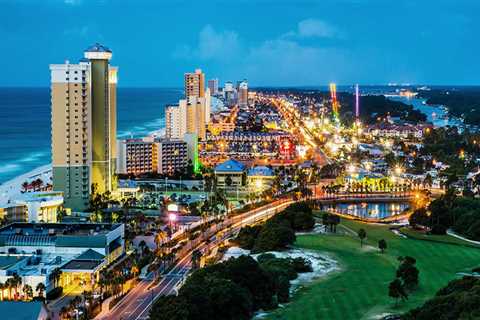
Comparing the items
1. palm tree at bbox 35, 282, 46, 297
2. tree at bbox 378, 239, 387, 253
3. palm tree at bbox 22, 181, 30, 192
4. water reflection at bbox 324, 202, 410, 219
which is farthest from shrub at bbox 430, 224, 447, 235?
palm tree at bbox 22, 181, 30, 192

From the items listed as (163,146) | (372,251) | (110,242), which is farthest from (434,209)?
(163,146)

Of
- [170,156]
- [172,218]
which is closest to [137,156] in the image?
[170,156]

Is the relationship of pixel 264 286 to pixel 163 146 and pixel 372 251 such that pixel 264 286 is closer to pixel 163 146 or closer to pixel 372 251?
pixel 372 251

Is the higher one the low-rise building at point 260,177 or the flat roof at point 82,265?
the low-rise building at point 260,177

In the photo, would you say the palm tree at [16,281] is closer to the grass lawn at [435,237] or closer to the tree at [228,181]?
the grass lawn at [435,237]

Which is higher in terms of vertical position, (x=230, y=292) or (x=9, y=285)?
(x=230, y=292)

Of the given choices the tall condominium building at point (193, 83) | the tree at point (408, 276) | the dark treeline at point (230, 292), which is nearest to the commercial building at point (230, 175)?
the dark treeline at point (230, 292)

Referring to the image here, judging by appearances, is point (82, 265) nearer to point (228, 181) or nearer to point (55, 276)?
point (55, 276)
